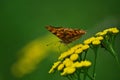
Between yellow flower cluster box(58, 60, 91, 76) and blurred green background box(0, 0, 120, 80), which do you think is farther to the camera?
blurred green background box(0, 0, 120, 80)

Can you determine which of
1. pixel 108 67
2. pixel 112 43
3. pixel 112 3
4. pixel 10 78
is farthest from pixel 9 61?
pixel 112 43

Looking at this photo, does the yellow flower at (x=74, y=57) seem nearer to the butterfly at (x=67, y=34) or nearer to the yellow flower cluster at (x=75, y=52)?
the yellow flower cluster at (x=75, y=52)

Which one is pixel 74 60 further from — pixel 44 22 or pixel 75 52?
pixel 44 22

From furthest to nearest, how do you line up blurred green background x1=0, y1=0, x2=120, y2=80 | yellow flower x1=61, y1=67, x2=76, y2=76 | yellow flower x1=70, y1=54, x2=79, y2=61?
blurred green background x1=0, y1=0, x2=120, y2=80 < yellow flower x1=70, y1=54, x2=79, y2=61 < yellow flower x1=61, y1=67, x2=76, y2=76

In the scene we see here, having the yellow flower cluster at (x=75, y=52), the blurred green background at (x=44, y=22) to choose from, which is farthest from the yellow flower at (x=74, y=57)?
the blurred green background at (x=44, y=22)

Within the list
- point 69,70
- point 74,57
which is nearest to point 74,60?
point 74,57

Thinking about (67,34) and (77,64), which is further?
(67,34)

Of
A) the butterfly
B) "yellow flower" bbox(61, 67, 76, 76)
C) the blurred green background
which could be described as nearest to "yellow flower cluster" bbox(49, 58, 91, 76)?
"yellow flower" bbox(61, 67, 76, 76)

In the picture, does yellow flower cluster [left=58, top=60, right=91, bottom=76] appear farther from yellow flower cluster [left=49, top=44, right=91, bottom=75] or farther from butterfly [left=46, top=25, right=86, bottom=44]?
butterfly [left=46, top=25, right=86, bottom=44]
